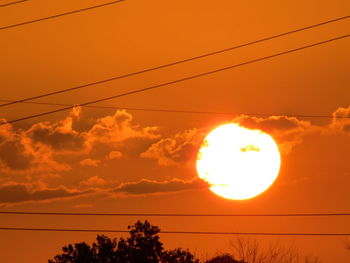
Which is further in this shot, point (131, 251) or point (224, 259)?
point (224, 259)

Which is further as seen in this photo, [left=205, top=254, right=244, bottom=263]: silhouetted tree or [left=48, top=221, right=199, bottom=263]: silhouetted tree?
[left=205, top=254, right=244, bottom=263]: silhouetted tree

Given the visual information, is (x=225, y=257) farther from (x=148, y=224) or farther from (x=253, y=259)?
(x=148, y=224)

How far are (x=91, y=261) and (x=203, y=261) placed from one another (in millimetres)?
8381

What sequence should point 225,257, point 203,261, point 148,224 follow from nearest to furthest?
point 148,224 → point 203,261 → point 225,257

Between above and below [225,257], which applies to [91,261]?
below

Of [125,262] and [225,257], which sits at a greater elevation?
[225,257]

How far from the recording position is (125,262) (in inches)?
1912

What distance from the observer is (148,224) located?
47.5 metres

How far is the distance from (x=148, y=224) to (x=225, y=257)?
21.9 m

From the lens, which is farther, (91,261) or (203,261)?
(203,261)

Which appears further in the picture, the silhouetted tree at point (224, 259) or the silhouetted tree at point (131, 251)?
the silhouetted tree at point (224, 259)

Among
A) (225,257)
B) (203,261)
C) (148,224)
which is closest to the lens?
(148,224)

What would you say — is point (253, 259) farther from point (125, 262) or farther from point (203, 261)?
point (125, 262)

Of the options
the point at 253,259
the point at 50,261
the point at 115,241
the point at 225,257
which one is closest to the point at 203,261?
the point at 253,259
